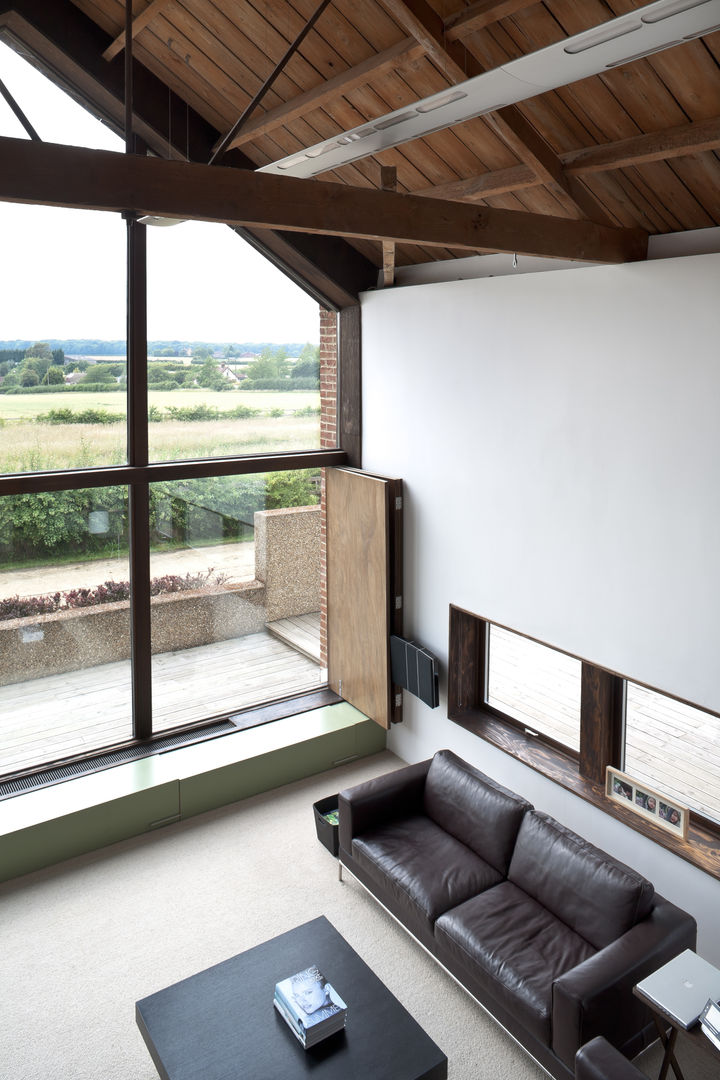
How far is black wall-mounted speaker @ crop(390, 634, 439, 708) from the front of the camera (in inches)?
230

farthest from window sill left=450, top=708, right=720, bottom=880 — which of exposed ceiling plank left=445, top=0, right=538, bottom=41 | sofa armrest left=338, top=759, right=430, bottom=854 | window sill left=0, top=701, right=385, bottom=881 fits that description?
exposed ceiling plank left=445, top=0, right=538, bottom=41

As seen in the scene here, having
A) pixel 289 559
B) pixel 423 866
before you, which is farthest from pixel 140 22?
pixel 423 866

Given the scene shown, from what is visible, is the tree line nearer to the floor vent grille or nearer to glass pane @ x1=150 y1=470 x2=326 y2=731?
glass pane @ x1=150 y1=470 x2=326 y2=731

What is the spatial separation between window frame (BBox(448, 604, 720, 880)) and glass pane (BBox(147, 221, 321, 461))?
2.14m

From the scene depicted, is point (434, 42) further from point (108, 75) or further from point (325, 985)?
point (325, 985)

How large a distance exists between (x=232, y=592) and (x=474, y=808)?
2560 mm

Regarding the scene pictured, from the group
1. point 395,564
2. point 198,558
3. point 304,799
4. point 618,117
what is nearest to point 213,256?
point 198,558

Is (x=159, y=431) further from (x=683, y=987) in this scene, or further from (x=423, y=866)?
(x=683, y=987)

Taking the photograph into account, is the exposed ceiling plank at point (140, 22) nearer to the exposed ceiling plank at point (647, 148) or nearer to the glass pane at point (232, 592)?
the exposed ceiling plank at point (647, 148)

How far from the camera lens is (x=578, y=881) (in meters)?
4.10

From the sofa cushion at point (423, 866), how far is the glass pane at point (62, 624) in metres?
2.25

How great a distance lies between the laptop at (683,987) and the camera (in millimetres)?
3188

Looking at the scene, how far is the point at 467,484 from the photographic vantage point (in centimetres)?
545

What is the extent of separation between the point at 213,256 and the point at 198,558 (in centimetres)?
219
